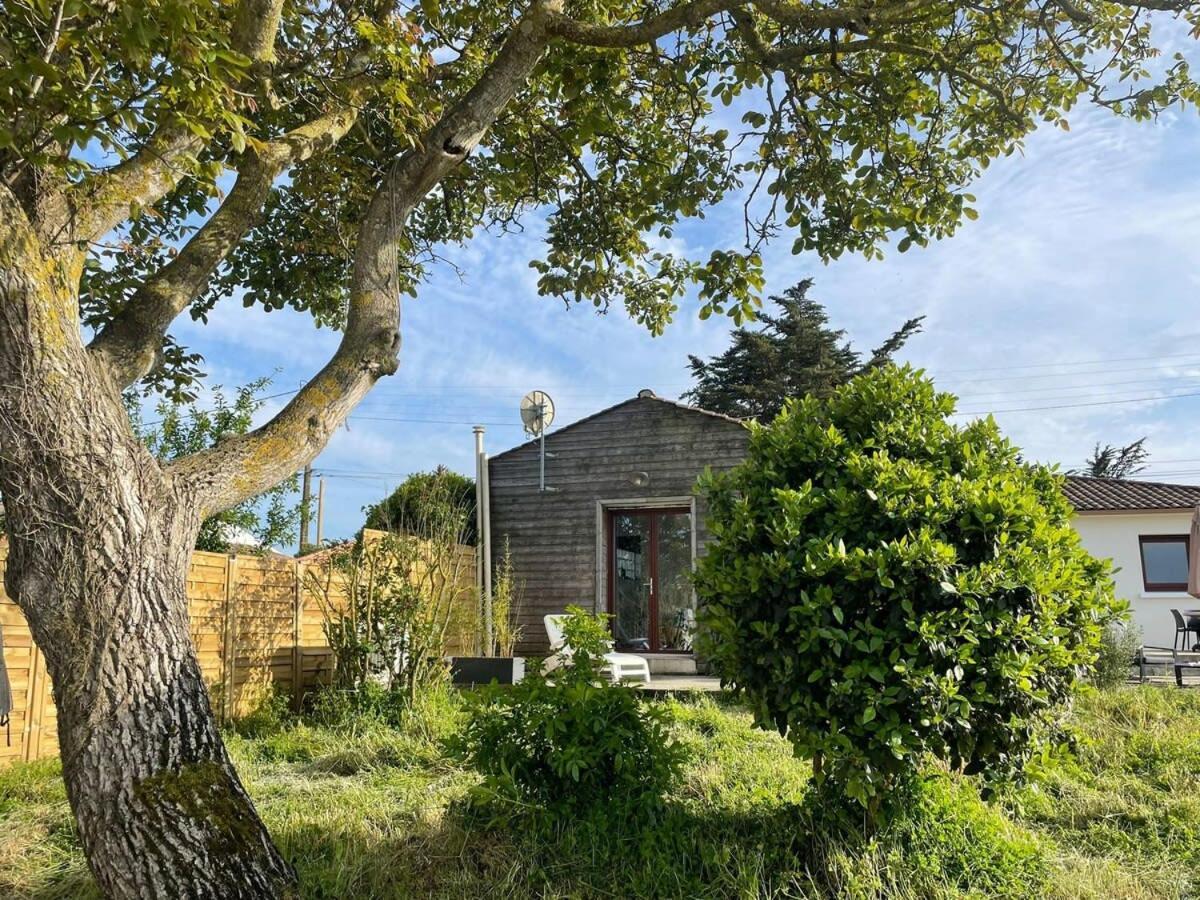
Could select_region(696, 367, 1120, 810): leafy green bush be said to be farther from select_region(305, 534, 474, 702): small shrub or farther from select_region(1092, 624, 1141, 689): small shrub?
select_region(1092, 624, 1141, 689): small shrub

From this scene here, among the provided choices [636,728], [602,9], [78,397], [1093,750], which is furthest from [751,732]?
[602,9]

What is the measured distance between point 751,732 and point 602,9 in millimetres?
5600

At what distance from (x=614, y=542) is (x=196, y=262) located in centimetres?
916

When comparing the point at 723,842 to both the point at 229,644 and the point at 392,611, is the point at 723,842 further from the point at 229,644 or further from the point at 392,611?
the point at 229,644

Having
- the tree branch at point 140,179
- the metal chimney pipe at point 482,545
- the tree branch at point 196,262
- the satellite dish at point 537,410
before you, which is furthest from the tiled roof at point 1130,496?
the tree branch at point 140,179

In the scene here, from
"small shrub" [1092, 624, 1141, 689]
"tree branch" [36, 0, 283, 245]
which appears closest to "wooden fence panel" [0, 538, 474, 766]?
"tree branch" [36, 0, 283, 245]

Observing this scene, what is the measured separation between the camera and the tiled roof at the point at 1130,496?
54.8ft

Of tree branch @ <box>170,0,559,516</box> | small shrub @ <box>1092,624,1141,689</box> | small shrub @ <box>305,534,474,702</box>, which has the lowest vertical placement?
small shrub @ <box>1092,624,1141,689</box>

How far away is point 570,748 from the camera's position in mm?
3391

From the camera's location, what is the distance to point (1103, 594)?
346cm

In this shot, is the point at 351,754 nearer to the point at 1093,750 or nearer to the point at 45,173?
the point at 45,173

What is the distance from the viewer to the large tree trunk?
2521mm

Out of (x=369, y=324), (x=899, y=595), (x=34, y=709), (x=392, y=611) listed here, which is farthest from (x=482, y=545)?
(x=899, y=595)

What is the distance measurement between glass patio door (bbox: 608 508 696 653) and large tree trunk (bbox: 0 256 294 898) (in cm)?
936
